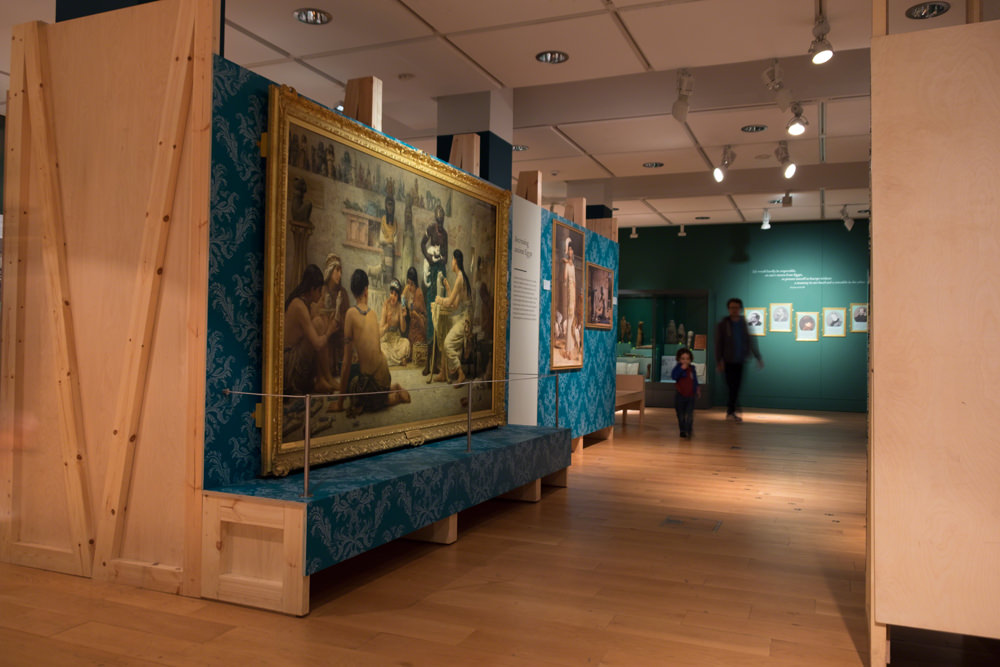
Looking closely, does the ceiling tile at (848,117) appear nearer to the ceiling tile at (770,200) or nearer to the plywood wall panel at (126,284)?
the ceiling tile at (770,200)

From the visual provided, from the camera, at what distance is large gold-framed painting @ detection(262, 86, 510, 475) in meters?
4.40

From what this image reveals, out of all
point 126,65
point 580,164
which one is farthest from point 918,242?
point 580,164

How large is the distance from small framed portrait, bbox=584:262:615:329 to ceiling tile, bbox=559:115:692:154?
1542mm

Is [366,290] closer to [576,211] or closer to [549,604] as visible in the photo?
[549,604]

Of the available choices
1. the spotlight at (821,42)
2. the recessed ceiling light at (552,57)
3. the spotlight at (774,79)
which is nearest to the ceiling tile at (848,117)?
the spotlight at (774,79)

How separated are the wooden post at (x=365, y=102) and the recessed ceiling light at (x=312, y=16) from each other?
1026mm

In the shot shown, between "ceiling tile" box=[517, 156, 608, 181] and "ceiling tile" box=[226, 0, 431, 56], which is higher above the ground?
"ceiling tile" box=[517, 156, 608, 181]

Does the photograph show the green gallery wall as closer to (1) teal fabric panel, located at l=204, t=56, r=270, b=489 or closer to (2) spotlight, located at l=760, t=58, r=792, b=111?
(2) spotlight, located at l=760, t=58, r=792, b=111

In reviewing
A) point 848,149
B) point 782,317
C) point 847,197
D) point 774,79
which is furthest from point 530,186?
point 782,317

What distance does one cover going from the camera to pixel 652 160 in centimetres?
1091

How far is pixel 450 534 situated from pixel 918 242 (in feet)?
10.7

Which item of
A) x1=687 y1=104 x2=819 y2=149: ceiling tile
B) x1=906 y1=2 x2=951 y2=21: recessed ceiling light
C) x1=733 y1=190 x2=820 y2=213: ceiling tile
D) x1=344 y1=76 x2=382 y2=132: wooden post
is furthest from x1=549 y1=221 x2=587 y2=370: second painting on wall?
x1=733 y1=190 x2=820 y2=213: ceiling tile

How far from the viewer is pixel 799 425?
13328 millimetres

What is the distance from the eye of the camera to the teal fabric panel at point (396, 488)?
3.87 meters
